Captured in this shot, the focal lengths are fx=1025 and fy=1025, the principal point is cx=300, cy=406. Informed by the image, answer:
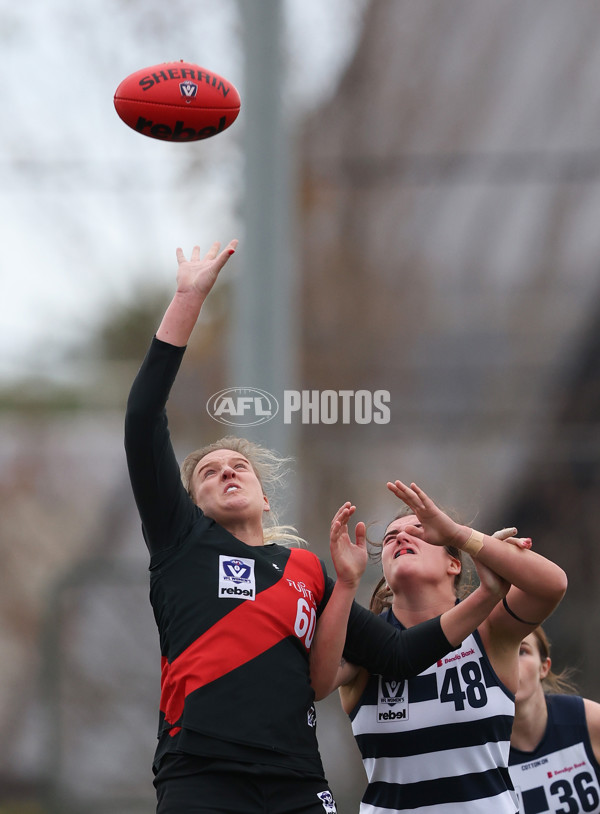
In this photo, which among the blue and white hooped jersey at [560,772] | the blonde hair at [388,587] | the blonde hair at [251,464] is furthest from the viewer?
the blue and white hooped jersey at [560,772]

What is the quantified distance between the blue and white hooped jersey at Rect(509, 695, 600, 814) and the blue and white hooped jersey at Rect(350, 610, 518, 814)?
2.26ft

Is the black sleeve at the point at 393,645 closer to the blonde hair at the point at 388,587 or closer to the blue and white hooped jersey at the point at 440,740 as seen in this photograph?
the blue and white hooped jersey at the point at 440,740

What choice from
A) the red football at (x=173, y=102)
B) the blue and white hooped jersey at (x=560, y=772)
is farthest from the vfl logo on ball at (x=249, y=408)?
the blue and white hooped jersey at (x=560, y=772)

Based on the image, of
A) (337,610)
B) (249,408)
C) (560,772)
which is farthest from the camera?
(249,408)

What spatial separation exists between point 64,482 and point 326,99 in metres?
2.37

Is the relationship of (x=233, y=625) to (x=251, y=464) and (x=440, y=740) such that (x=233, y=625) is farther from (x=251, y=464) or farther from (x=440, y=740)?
(x=440, y=740)

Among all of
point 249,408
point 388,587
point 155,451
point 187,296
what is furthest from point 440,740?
point 249,408

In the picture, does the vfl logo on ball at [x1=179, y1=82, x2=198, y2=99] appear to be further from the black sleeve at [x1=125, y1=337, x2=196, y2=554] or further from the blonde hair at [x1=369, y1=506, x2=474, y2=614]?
the blonde hair at [x1=369, y1=506, x2=474, y2=614]

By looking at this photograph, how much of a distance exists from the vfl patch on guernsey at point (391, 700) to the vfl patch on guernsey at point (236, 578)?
43 centimetres

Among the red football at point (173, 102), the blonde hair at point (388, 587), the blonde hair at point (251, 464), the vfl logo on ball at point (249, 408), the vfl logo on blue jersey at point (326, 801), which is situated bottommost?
the vfl logo on blue jersey at point (326, 801)

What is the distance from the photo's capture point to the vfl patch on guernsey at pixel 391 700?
2.14 metres

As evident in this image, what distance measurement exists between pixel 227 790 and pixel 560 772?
1344 mm

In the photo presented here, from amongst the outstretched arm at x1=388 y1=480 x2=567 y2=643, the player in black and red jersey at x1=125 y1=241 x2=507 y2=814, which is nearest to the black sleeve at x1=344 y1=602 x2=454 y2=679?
the player in black and red jersey at x1=125 y1=241 x2=507 y2=814

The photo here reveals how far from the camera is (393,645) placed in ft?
6.84
